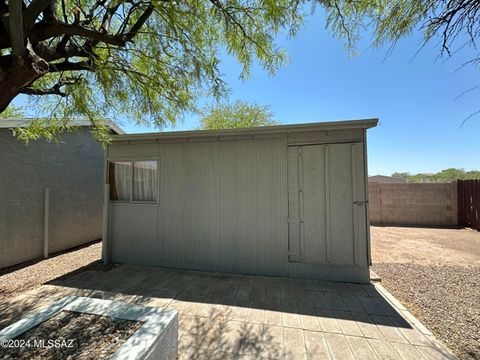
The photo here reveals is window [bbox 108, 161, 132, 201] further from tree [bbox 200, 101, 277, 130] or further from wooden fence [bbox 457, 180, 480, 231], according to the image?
wooden fence [bbox 457, 180, 480, 231]

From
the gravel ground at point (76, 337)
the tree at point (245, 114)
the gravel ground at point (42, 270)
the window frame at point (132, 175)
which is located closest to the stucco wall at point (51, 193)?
the gravel ground at point (42, 270)

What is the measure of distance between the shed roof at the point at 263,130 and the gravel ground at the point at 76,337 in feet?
9.83

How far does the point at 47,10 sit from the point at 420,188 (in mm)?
11280

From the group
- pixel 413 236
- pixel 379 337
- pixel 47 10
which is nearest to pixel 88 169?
pixel 47 10

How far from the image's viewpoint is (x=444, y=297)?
3109mm

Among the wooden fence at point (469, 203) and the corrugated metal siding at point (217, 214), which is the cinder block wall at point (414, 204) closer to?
the wooden fence at point (469, 203)

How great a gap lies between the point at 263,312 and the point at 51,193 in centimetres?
552

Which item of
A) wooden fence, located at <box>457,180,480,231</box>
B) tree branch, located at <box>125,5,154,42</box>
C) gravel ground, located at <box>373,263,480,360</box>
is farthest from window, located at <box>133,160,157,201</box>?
wooden fence, located at <box>457,180,480,231</box>

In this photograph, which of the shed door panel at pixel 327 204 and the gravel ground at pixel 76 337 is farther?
the shed door panel at pixel 327 204

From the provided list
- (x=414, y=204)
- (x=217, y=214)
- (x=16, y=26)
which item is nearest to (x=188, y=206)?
(x=217, y=214)

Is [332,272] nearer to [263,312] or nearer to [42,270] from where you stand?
[263,312]

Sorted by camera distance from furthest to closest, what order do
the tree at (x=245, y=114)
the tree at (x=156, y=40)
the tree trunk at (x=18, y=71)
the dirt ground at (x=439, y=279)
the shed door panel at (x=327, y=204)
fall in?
the tree at (x=245, y=114) → the shed door panel at (x=327, y=204) → the dirt ground at (x=439, y=279) → the tree at (x=156, y=40) → the tree trunk at (x=18, y=71)

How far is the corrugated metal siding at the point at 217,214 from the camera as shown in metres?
3.89

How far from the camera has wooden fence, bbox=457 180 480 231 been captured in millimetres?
7602
